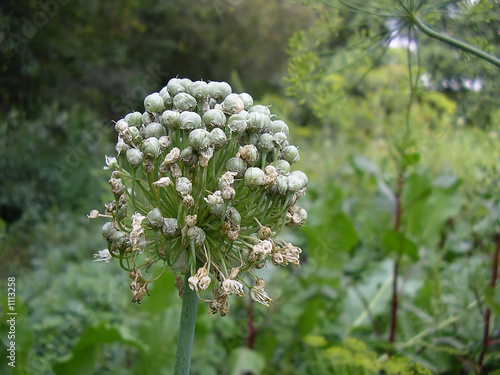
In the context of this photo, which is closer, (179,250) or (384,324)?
(179,250)

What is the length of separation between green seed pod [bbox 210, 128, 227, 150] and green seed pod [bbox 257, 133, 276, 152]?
0.11 meters

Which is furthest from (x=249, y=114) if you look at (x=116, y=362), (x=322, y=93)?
(x=116, y=362)

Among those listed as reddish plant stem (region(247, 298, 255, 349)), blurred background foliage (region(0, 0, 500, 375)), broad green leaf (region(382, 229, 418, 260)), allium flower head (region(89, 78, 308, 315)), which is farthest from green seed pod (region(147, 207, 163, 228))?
broad green leaf (region(382, 229, 418, 260))

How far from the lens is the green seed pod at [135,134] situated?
3.83 feet

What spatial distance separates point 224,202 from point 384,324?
2182mm

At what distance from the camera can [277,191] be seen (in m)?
1.16

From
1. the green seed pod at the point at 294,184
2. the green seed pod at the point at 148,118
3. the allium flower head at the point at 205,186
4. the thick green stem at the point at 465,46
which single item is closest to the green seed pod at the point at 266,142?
the allium flower head at the point at 205,186

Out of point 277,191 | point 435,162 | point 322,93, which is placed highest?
point 435,162

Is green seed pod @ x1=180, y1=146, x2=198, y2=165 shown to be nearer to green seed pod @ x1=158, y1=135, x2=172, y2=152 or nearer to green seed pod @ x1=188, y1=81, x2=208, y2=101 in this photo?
green seed pod @ x1=158, y1=135, x2=172, y2=152

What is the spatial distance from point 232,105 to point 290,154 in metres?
0.22

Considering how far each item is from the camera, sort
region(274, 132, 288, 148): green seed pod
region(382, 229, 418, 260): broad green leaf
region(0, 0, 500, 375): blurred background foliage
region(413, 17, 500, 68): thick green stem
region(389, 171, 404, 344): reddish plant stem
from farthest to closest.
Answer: region(382, 229, 418, 260): broad green leaf < region(389, 171, 404, 344): reddish plant stem < region(0, 0, 500, 375): blurred background foliage < region(413, 17, 500, 68): thick green stem < region(274, 132, 288, 148): green seed pod

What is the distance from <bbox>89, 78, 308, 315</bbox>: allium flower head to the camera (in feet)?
3.67

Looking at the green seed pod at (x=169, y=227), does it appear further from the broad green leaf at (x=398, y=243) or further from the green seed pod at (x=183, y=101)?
the broad green leaf at (x=398, y=243)

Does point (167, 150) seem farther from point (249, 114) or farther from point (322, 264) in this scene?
point (322, 264)
